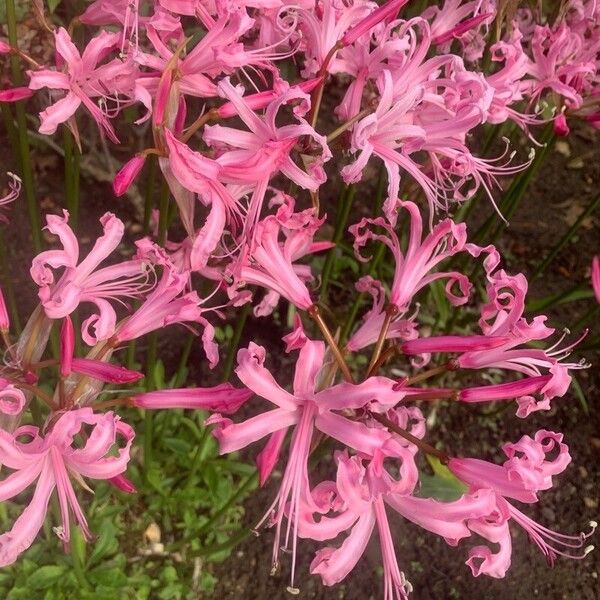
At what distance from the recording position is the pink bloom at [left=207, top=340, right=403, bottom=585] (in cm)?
74

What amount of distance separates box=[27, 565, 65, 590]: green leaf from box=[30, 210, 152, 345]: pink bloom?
2.27 ft

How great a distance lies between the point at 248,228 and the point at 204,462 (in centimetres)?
88

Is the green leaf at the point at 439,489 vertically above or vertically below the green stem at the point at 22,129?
below

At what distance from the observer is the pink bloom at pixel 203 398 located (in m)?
0.78

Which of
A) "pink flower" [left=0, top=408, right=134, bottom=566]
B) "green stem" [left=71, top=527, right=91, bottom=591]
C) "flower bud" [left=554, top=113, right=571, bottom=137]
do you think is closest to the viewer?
"pink flower" [left=0, top=408, right=134, bottom=566]

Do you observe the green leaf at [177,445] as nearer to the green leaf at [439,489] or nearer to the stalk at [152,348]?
the stalk at [152,348]

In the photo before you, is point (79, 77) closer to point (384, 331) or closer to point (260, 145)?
point (260, 145)

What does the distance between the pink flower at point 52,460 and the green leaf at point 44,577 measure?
636 mm

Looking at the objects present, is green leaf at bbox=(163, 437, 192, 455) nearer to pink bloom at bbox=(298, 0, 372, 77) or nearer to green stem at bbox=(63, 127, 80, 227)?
green stem at bbox=(63, 127, 80, 227)

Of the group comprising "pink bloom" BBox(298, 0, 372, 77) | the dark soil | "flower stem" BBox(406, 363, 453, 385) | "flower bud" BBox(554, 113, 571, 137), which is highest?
"pink bloom" BBox(298, 0, 372, 77)

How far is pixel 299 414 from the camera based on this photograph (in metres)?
0.81

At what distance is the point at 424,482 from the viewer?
57.5 inches

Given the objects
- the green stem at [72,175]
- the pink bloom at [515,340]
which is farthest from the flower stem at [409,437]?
the green stem at [72,175]

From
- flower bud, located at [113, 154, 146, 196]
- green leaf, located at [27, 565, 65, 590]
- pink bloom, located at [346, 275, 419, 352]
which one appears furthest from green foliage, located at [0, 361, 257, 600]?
flower bud, located at [113, 154, 146, 196]
